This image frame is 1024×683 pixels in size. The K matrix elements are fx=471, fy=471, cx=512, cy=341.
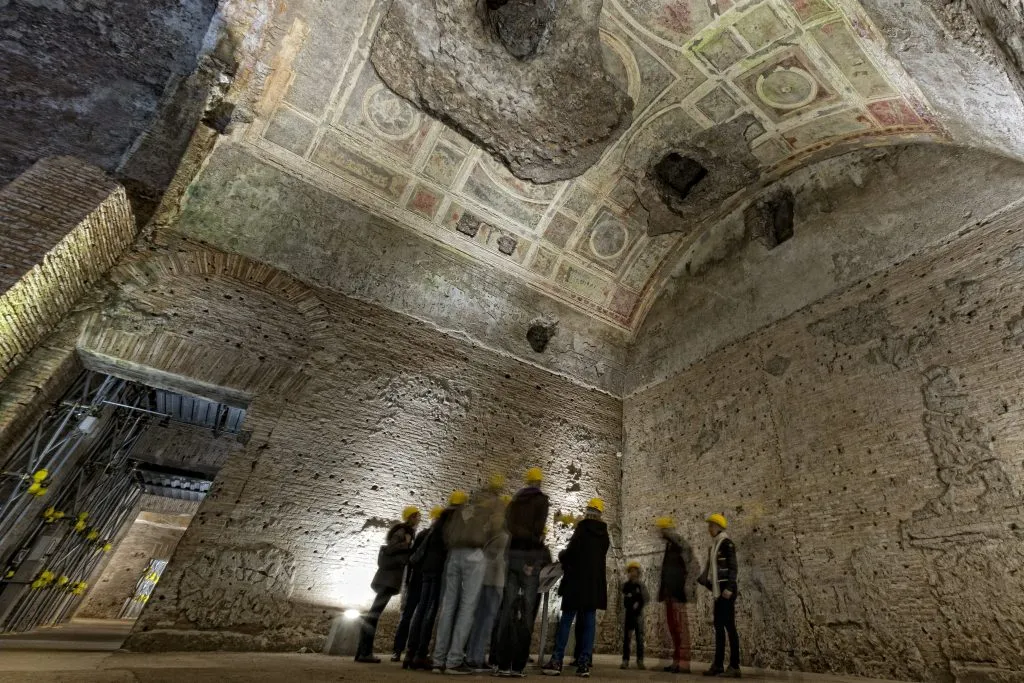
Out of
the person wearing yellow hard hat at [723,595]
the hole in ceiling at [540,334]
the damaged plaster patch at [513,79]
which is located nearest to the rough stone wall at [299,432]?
the hole in ceiling at [540,334]

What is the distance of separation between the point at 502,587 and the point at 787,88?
6759 mm

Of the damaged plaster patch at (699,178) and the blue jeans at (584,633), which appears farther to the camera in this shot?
the damaged plaster patch at (699,178)

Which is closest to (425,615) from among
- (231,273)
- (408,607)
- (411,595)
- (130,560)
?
(411,595)

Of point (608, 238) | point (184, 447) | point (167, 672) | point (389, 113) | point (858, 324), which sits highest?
point (608, 238)

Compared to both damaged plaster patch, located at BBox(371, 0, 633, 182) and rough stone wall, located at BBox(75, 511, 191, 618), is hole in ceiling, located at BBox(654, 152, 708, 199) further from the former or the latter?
rough stone wall, located at BBox(75, 511, 191, 618)

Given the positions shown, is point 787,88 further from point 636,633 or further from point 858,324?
point 636,633

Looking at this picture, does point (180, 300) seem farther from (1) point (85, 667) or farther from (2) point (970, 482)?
(2) point (970, 482)

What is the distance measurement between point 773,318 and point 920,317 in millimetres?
1623

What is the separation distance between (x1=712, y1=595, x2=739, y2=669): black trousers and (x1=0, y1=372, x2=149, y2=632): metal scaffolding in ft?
24.7

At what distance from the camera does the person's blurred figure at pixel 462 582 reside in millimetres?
3078

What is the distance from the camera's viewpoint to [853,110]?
5984 mm

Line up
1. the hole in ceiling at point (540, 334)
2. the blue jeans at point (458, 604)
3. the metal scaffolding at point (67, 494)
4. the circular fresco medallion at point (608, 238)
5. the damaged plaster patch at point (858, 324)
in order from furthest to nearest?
the circular fresco medallion at point (608, 238), the hole in ceiling at point (540, 334), the metal scaffolding at point (67, 494), the damaged plaster patch at point (858, 324), the blue jeans at point (458, 604)

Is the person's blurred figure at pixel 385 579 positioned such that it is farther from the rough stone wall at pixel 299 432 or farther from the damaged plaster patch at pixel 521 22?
the damaged plaster patch at pixel 521 22

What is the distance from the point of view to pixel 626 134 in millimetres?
6781
